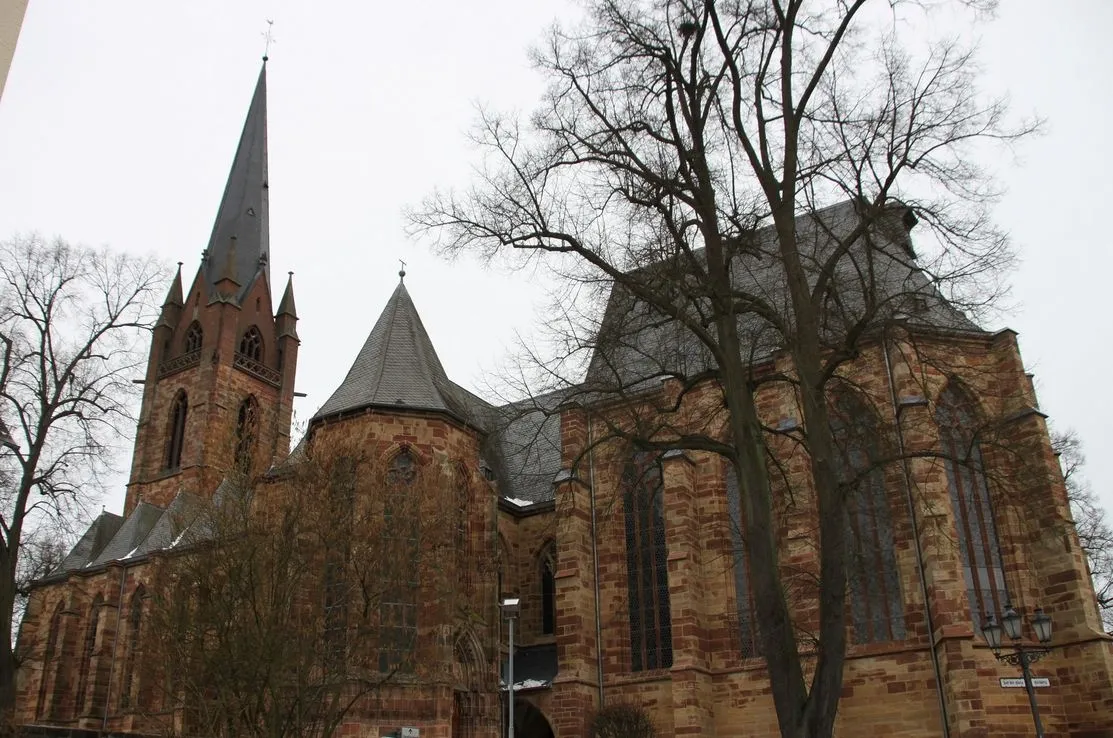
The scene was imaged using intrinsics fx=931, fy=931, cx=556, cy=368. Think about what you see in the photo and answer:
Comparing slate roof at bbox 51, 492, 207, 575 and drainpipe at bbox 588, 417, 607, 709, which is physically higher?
slate roof at bbox 51, 492, 207, 575

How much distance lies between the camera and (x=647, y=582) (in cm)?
2186

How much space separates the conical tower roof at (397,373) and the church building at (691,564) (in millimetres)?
66

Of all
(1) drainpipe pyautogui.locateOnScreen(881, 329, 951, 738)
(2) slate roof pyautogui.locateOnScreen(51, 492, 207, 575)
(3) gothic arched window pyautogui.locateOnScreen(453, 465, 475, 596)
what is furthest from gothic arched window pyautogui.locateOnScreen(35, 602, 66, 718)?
(1) drainpipe pyautogui.locateOnScreen(881, 329, 951, 738)

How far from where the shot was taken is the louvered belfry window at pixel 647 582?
69.2ft

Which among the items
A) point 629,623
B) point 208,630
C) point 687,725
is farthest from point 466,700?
point 208,630

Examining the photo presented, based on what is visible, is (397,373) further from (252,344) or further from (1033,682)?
(252,344)

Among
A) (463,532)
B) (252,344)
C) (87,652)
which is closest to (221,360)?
(252,344)

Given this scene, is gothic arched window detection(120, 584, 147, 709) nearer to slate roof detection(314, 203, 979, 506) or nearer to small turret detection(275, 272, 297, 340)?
slate roof detection(314, 203, 979, 506)

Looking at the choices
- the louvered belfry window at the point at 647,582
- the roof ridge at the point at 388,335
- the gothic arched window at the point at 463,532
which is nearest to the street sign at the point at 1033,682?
the louvered belfry window at the point at 647,582

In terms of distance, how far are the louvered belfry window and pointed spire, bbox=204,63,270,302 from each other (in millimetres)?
25126

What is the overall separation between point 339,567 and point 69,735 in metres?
6.60

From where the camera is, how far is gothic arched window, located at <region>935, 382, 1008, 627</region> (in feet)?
61.2

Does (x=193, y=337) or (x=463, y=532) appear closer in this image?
(x=463, y=532)

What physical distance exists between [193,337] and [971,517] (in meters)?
32.1
